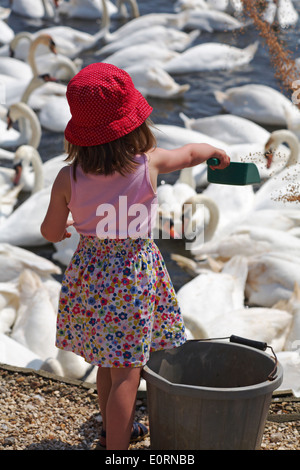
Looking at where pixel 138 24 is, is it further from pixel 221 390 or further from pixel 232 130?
pixel 221 390

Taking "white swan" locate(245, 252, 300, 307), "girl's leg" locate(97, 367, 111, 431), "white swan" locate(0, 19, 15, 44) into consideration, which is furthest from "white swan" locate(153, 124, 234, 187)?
"white swan" locate(0, 19, 15, 44)

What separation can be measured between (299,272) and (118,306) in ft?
10.4

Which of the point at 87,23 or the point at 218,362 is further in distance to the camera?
the point at 87,23

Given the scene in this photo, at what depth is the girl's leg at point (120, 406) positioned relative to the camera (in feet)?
8.54

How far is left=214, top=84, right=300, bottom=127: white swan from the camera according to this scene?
9.75 metres

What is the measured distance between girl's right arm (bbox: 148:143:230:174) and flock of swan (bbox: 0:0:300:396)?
1.50 meters

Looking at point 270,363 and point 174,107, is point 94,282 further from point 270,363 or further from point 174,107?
A: point 174,107

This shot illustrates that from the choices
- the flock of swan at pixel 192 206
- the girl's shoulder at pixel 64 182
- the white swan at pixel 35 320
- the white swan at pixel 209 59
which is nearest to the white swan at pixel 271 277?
the flock of swan at pixel 192 206

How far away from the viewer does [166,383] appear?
2.60 m

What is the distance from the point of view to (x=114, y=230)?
2.60 meters

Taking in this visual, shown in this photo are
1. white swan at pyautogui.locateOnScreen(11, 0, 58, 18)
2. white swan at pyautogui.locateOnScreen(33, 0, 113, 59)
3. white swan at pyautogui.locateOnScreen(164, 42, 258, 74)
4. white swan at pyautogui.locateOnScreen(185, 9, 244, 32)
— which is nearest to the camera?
white swan at pyautogui.locateOnScreen(164, 42, 258, 74)

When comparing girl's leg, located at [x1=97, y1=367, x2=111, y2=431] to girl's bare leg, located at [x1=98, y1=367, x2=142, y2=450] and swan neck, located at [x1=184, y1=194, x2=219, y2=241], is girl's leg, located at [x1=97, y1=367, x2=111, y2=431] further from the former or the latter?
swan neck, located at [x1=184, y1=194, x2=219, y2=241]

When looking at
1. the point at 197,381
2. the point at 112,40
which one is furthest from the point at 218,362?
the point at 112,40

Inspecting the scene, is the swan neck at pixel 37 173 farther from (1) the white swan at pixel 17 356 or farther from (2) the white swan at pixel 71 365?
(2) the white swan at pixel 71 365
